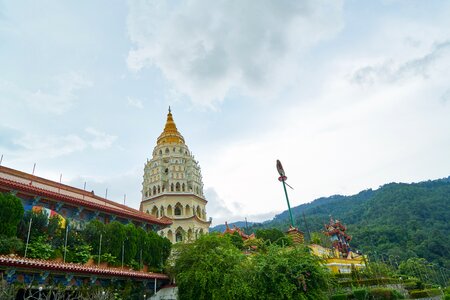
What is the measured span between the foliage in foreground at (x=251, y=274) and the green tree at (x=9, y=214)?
10.7m

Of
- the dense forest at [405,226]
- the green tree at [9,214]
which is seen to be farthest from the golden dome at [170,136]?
the green tree at [9,214]

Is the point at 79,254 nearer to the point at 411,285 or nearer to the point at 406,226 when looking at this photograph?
the point at 411,285

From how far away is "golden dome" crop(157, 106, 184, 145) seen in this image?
52375 millimetres

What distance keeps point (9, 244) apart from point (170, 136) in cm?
3512

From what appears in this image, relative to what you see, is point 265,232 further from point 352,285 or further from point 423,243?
point 423,243

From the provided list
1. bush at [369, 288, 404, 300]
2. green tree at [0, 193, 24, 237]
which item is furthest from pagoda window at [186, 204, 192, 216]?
green tree at [0, 193, 24, 237]

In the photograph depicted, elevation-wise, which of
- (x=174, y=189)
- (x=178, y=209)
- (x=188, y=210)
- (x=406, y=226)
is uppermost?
(x=406, y=226)

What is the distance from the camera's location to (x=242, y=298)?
20.7 meters

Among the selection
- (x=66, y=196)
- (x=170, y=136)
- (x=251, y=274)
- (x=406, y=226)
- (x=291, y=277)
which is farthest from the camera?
Result: (x=406, y=226)

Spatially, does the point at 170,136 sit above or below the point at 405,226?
above

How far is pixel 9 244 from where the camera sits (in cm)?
1842

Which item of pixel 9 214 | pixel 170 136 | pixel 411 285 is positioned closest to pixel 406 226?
pixel 411 285

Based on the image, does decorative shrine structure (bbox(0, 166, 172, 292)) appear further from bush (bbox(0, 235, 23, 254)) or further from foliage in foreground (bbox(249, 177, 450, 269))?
foliage in foreground (bbox(249, 177, 450, 269))

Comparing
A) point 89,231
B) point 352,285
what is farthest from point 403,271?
point 89,231
